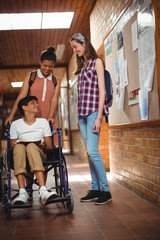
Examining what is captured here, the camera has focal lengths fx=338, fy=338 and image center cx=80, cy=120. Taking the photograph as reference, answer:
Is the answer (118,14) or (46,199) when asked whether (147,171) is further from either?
(118,14)

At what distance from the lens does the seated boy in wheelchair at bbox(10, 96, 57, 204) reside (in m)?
2.85

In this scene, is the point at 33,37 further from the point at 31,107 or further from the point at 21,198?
the point at 21,198

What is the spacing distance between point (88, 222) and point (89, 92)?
1188mm

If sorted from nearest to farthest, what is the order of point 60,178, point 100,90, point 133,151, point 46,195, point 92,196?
point 46,195 → point 60,178 → point 100,90 → point 92,196 → point 133,151

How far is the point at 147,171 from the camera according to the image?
3.16 metres

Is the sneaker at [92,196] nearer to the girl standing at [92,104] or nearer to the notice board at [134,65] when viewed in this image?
the girl standing at [92,104]

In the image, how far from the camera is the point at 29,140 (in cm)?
307

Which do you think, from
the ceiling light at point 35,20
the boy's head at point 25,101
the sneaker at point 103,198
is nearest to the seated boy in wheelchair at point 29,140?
the boy's head at point 25,101

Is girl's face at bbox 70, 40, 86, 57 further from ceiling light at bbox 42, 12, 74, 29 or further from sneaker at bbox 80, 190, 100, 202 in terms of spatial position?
ceiling light at bbox 42, 12, 74, 29

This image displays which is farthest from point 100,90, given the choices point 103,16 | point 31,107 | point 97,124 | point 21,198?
point 103,16

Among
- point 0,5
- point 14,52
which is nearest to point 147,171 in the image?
point 0,5

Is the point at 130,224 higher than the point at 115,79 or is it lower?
lower

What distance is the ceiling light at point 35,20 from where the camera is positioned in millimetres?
5934

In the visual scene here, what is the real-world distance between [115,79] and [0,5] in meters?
2.45
